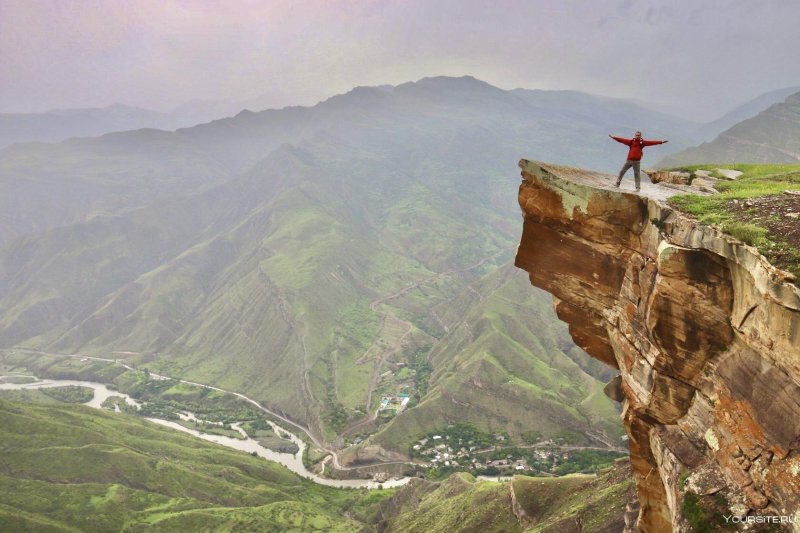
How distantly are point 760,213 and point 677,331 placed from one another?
6.99 meters

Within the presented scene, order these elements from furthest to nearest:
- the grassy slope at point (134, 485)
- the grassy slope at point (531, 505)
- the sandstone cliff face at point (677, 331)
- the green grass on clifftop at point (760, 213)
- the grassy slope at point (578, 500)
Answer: the grassy slope at point (134, 485)
the grassy slope at point (531, 505)
the grassy slope at point (578, 500)
the green grass on clifftop at point (760, 213)
the sandstone cliff face at point (677, 331)

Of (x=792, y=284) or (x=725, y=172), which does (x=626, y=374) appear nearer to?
(x=792, y=284)

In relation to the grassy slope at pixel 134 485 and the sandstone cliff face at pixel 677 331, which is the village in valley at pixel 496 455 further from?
the sandstone cliff face at pixel 677 331

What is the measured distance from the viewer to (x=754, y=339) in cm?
1719

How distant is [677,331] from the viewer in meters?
20.8

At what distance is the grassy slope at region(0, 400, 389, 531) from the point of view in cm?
13075

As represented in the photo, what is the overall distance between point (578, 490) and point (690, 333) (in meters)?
71.1

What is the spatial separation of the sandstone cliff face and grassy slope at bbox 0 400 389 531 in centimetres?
13155

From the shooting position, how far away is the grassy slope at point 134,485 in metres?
131

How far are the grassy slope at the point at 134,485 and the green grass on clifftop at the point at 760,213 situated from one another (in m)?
140

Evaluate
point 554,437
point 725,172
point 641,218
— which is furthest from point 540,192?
point 554,437

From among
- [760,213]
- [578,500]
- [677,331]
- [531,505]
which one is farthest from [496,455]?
[760,213]

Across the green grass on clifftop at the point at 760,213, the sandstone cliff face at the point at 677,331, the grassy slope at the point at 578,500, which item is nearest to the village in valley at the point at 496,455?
the grassy slope at the point at 578,500

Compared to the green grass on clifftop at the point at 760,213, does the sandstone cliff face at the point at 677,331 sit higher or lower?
lower
